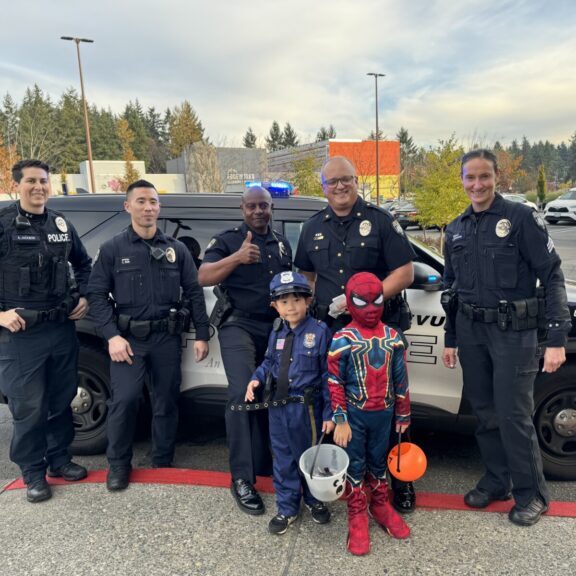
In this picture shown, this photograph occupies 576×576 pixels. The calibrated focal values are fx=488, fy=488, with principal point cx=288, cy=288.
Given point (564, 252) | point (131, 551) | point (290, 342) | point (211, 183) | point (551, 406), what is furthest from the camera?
point (211, 183)

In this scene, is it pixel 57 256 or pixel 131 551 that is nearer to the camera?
pixel 131 551

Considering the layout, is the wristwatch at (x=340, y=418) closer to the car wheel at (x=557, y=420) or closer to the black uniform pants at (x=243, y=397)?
the black uniform pants at (x=243, y=397)

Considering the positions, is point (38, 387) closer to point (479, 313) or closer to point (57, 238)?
point (57, 238)

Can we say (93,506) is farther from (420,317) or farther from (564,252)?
(564,252)

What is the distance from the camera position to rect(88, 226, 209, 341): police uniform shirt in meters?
2.88

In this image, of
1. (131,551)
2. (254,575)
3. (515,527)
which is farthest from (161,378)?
(515,527)

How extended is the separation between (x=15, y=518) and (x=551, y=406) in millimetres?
3030

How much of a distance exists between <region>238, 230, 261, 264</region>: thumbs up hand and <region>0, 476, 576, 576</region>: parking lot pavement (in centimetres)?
134

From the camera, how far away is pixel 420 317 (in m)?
2.84

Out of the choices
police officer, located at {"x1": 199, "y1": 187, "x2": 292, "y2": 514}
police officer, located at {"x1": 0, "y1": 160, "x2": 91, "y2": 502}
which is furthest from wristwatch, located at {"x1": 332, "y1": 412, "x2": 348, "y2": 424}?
police officer, located at {"x1": 0, "y1": 160, "x2": 91, "y2": 502}

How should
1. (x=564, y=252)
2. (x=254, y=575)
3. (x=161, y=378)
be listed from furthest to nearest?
(x=564, y=252), (x=161, y=378), (x=254, y=575)

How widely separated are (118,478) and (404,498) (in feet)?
5.36

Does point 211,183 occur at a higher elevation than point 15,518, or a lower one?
higher

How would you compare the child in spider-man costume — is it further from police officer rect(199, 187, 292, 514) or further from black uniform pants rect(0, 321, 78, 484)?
black uniform pants rect(0, 321, 78, 484)
